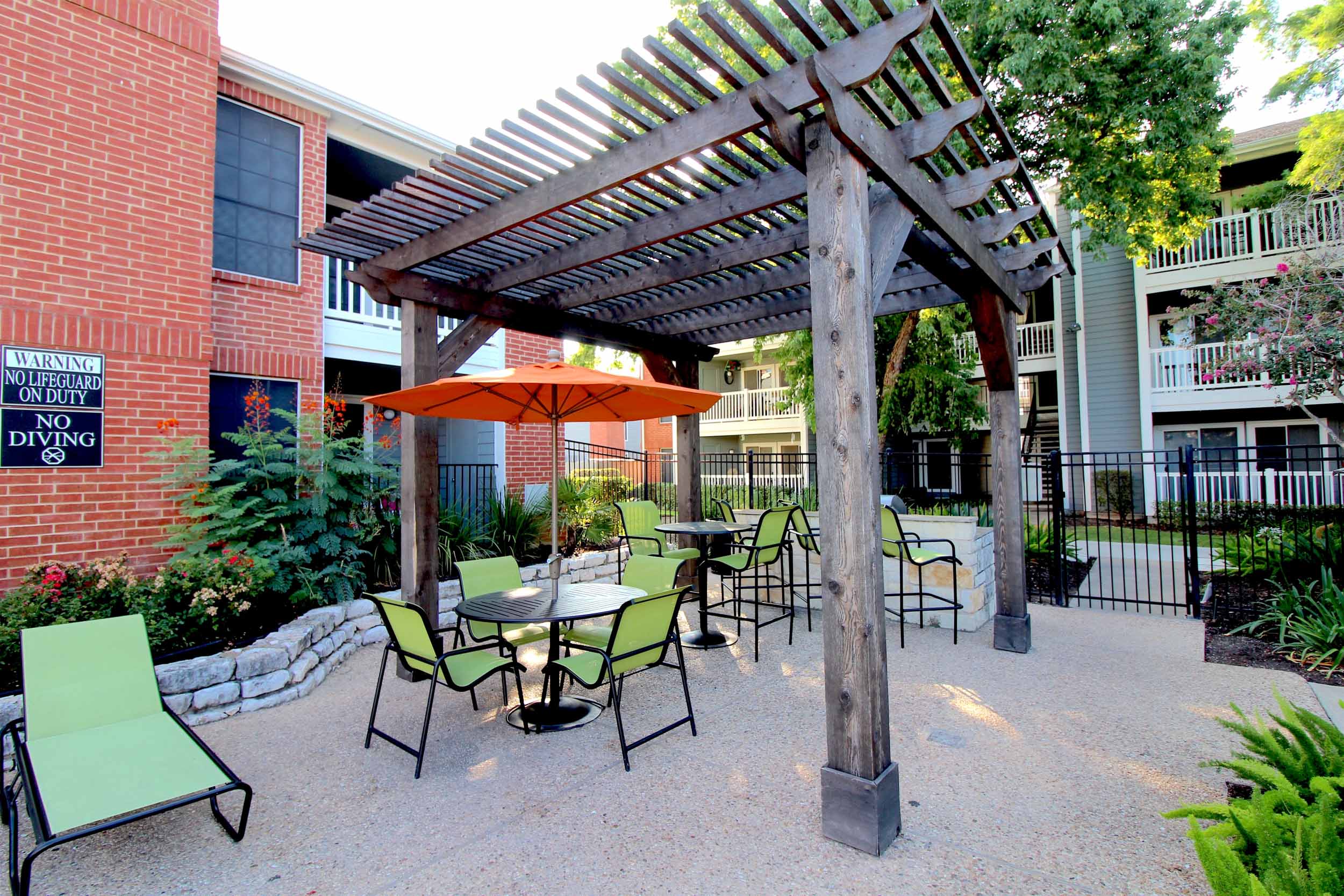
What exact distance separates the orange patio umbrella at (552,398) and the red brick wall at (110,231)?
2900 mm

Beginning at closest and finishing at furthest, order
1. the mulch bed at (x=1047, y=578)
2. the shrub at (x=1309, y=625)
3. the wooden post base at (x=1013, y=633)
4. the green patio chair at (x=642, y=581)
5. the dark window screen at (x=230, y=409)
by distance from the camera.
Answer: the green patio chair at (x=642, y=581) < the shrub at (x=1309, y=625) < the wooden post base at (x=1013, y=633) < the dark window screen at (x=230, y=409) < the mulch bed at (x=1047, y=578)

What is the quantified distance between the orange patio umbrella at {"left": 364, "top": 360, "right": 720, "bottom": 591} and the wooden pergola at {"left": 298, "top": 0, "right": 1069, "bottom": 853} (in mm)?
672

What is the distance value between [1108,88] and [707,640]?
8.63 meters

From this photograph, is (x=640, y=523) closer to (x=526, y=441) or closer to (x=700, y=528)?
(x=700, y=528)

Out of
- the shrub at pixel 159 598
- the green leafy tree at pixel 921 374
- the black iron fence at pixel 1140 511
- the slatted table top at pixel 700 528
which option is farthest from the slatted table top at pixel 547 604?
the green leafy tree at pixel 921 374

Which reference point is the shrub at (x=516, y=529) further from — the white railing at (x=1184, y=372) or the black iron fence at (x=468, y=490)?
the white railing at (x=1184, y=372)

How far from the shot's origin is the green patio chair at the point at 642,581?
169 inches

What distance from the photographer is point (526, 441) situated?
9664 millimetres

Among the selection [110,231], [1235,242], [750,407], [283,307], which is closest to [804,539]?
[283,307]

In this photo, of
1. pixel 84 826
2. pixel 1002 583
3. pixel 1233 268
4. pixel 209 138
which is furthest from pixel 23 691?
pixel 1233 268

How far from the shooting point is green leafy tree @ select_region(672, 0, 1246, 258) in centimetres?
798

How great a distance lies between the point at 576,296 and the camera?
5.76m

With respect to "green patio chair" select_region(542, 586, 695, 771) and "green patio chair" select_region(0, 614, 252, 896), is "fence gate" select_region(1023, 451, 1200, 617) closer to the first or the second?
"green patio chair" select_region(542, 586, 695, 771)

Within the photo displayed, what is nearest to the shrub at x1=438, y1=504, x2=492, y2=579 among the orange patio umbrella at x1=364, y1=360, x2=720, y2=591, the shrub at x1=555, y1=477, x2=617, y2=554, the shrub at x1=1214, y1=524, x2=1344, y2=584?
the shrub at x1=555, y1=477, x2=617, y2=554
